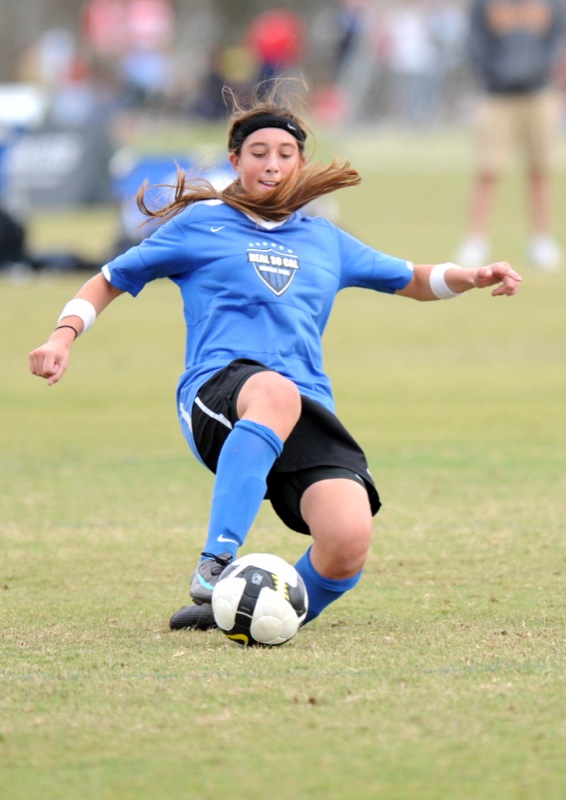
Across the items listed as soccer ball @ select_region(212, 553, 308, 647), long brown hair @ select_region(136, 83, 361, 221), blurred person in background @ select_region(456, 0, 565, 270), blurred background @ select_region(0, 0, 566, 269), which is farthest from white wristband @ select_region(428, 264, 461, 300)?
blurred background @ select_region(0, 0, 566, 269)

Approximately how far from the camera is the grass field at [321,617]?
3.07 meters

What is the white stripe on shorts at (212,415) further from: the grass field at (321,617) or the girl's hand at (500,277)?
the girl's hand at (500,277)

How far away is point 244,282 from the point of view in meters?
4.50

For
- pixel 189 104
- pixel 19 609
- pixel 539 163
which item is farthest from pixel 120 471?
pixel 189 104

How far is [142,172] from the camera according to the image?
599 inches

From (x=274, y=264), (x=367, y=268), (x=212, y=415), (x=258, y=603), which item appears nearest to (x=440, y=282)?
(x=367, y=268)

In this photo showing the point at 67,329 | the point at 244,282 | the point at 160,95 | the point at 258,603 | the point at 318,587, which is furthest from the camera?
the point at 160,95

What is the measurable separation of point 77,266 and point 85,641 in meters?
10.8

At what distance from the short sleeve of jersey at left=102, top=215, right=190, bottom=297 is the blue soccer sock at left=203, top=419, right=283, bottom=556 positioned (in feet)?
2.15

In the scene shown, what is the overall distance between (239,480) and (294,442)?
29 cm

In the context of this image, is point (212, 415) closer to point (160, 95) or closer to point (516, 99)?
point (516, 99)

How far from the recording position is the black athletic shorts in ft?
14.2

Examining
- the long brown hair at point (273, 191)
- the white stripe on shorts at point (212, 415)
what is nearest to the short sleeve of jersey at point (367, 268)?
the long brown hair at point (273, 191)

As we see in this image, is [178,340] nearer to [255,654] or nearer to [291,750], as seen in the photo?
[255,654]
